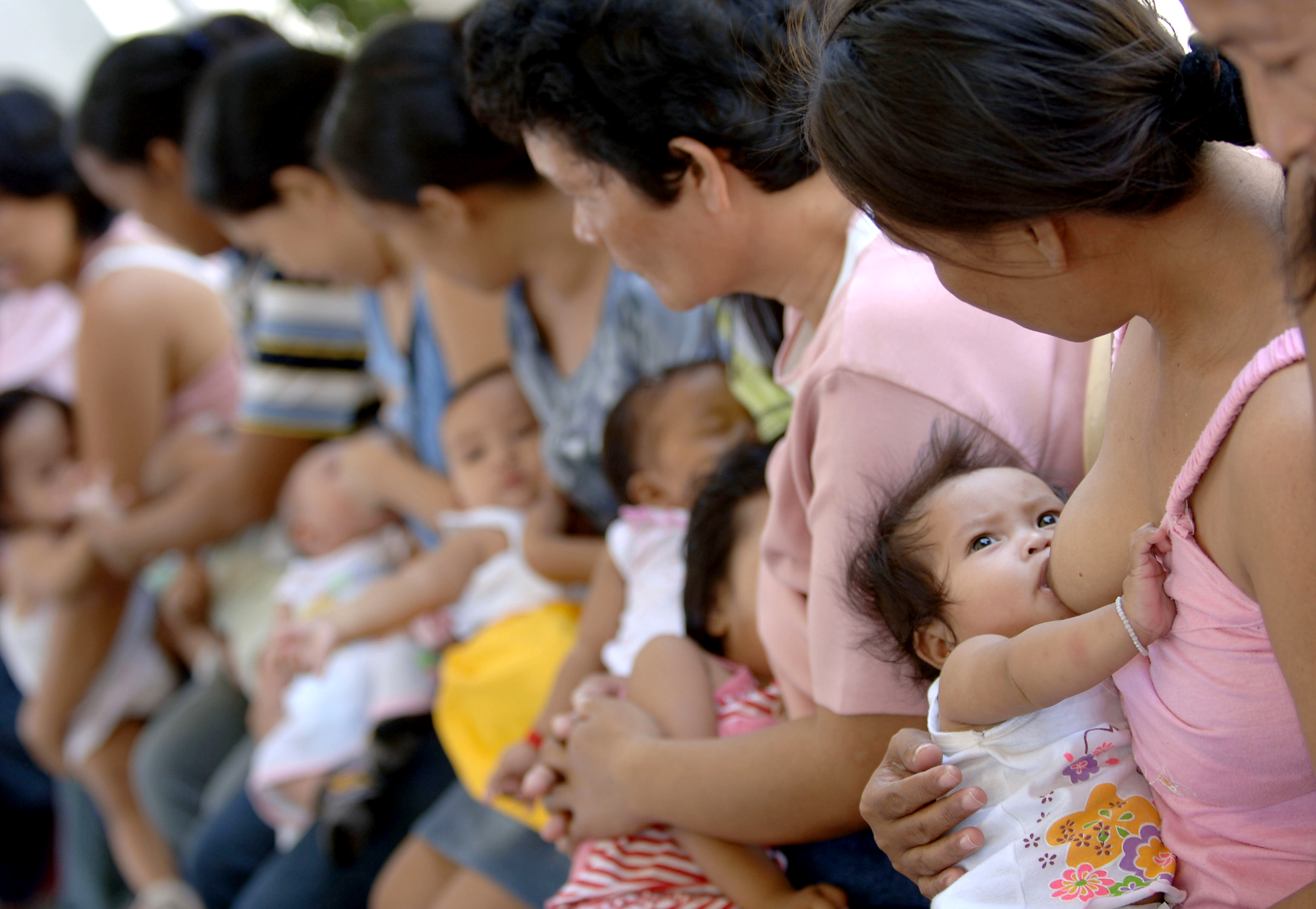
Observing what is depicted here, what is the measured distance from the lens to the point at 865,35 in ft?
2.75

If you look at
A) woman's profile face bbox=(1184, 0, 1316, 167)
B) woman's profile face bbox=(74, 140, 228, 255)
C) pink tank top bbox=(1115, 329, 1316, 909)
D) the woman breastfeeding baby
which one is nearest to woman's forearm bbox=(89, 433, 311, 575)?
woman's profile face bbox=(74, 140, 228, 255)

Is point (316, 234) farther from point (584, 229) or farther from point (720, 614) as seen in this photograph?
point (720, 614)

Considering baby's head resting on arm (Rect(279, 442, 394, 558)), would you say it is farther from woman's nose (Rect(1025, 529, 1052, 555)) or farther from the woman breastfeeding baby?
woman's nose (Rect(1025, 529, 1052, 555))

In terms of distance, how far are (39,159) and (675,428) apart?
7.69ft

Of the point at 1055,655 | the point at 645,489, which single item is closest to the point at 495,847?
the point at 645,489

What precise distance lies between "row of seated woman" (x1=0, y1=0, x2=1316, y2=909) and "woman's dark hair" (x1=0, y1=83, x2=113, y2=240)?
1.01 ft

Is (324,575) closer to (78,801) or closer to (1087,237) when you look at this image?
(78,801)

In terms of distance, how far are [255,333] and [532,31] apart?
1.67 m

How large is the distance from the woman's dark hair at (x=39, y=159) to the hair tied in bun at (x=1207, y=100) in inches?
125

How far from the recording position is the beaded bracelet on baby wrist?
2.66 ft

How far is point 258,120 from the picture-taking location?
7.41ft

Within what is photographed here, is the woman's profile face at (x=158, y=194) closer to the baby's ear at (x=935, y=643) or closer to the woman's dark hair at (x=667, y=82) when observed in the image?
the woman's dark hair at (x=667, y=82)

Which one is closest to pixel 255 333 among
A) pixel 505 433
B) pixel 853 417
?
pixel 505 433

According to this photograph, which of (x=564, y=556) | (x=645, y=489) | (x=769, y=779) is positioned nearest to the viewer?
(x=769, y=779)
